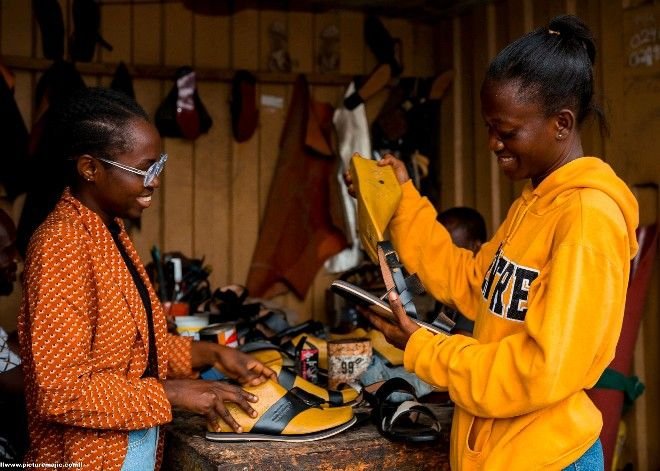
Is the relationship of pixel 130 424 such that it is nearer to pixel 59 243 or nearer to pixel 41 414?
pixel 41 414

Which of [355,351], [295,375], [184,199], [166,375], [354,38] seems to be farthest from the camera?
[354,38]

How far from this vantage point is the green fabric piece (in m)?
3.53

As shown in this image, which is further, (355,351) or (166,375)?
(355,351)

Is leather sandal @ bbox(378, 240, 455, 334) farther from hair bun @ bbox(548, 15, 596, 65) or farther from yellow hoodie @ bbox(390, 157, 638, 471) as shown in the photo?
hair bun @ bbox(548, 15, 596, 65)

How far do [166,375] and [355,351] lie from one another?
0.79 metres

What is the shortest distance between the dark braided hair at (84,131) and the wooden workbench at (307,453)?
83cm

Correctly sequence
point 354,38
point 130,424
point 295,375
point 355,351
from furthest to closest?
point 354,38 < point 355,351 < point 295,375 < point 130,424

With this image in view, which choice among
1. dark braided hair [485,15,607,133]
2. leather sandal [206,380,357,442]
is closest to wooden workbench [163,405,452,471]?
leather sandal [206,380,357,442]

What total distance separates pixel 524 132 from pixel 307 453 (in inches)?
42.0

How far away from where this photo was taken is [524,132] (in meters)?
1.94

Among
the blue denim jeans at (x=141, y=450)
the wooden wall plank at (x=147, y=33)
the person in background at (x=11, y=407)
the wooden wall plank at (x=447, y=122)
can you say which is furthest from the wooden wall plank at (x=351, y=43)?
the blue denim jeans at (x=141, y=450)

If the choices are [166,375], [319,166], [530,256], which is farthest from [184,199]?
[530,256]

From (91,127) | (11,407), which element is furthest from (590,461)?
(11,407)

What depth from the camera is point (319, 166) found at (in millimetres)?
5289
